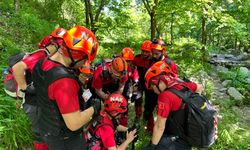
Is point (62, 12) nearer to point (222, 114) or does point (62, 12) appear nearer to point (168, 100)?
point (222, 114)

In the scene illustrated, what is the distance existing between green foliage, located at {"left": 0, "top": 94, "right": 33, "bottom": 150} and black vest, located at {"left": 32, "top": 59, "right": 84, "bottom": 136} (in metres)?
2.04

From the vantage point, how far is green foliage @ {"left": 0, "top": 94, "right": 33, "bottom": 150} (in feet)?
15.4

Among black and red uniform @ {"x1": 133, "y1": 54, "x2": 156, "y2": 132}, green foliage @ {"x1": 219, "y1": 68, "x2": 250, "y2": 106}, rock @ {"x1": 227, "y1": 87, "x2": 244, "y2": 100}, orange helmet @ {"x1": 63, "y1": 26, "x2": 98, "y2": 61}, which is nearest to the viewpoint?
orange helmet @ {"x1": 63, "y1": 26, "x2": 98, "y2": 61}

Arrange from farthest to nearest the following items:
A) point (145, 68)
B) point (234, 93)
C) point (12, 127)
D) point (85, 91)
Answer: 1. point (234, 93)
2. point (145, 68)
3. point (12, 127)
4. point (85, 91)

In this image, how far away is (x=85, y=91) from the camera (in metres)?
3.10

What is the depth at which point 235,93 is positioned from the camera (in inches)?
357

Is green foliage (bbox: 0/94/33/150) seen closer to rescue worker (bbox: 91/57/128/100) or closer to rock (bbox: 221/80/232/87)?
rescue worker (bbox: 91/57/128/100)

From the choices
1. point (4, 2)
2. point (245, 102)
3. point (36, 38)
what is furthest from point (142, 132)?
point (4, 2)

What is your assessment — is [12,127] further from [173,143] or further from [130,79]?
[173,143]

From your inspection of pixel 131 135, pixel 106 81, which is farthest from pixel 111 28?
pixel 131 135

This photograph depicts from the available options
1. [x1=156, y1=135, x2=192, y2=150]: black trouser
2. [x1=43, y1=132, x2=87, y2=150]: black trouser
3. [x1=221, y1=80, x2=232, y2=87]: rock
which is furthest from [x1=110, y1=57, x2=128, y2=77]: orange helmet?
[x1=221, y1=80, x2=232, y2=87]: rock

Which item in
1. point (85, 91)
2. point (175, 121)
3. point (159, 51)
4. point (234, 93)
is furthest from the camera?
point (234, 93)

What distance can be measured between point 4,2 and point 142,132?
10480mm

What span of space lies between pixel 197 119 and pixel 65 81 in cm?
182
